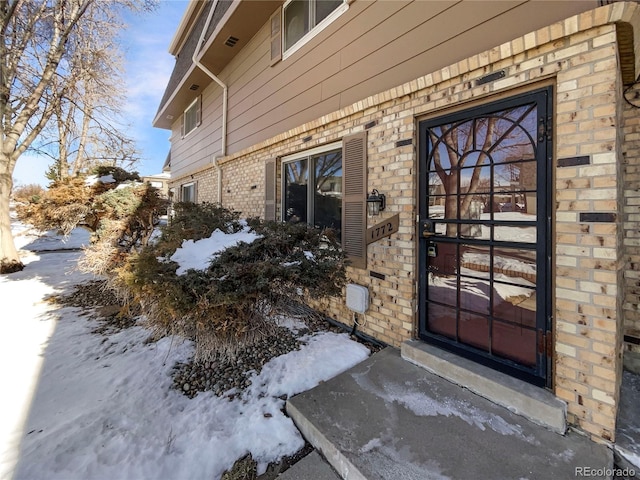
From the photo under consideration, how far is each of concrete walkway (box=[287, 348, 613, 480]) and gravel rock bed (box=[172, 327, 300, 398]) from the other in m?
0.68

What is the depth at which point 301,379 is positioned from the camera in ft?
8.53

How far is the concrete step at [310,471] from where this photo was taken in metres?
1.71

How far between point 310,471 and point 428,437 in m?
0.77

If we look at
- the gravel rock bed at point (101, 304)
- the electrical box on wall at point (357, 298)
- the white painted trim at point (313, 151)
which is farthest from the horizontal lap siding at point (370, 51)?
the gravel rock bed at point (101, 304)

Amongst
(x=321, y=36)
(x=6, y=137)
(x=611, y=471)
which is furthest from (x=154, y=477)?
(x=6, y=137)

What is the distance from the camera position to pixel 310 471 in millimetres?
1750

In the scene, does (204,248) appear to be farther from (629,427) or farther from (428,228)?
(629,427)

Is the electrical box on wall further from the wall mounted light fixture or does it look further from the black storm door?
the wall mounted light fixture

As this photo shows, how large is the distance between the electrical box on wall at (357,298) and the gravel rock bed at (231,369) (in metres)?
0.76

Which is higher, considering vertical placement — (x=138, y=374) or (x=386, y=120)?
(x=386, y=120)

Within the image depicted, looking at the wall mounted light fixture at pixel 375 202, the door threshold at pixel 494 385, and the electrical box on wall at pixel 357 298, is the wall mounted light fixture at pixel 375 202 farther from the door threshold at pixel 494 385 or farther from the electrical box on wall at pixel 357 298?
the door threshold at pixel 494 385

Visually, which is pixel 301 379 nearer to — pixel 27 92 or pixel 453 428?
pixel 453 428

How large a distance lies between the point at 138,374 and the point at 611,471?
138 inches

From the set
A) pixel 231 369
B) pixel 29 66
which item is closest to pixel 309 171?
pixel 231 369
